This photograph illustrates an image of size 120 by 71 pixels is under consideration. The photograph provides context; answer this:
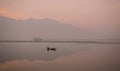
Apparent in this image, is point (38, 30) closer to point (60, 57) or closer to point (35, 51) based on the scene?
point (35, 51)

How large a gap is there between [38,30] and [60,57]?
0.34 metres

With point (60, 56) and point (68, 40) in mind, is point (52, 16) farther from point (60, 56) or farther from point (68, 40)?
point (60, 56)

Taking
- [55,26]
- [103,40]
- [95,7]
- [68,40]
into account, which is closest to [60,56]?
[68,40]

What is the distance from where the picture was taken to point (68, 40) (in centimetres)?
168

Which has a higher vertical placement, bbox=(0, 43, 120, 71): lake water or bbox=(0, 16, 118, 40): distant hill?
bbox=(0, 16, 118, 40): distant hill

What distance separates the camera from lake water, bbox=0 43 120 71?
66.1 inches

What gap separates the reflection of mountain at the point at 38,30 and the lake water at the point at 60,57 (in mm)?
79

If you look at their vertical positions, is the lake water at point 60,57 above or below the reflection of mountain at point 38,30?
below

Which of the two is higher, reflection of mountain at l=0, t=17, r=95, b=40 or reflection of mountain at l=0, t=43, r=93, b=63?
reflection of mountain at l=0, t=17, r=95, b=40

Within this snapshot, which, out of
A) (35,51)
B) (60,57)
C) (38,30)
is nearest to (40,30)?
(38,30)

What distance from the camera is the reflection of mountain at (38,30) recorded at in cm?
168

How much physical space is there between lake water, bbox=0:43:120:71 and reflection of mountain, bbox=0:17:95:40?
8cm

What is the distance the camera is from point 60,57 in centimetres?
170

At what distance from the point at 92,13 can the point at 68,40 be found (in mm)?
352
